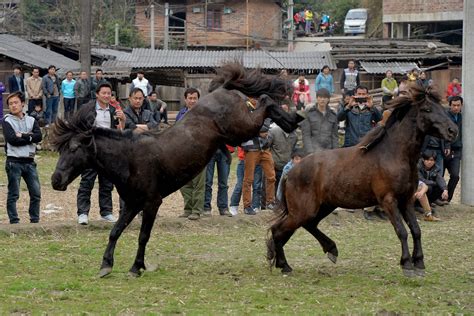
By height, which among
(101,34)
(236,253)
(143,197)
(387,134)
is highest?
(101,34)

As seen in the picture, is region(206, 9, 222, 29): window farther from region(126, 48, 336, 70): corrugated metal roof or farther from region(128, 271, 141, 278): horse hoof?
region(128, 271, 141, 278): horse hoof

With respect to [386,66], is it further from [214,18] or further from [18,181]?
[18,181]

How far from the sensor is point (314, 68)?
38.3 m

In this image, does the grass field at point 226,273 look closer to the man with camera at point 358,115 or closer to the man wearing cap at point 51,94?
the man with camera at point 358,115

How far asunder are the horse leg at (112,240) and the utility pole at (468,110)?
8066 mm

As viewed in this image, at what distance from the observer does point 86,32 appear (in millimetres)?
26328

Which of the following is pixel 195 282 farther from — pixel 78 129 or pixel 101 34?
pixel 101 34

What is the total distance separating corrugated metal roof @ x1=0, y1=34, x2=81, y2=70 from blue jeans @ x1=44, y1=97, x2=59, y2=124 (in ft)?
14.6

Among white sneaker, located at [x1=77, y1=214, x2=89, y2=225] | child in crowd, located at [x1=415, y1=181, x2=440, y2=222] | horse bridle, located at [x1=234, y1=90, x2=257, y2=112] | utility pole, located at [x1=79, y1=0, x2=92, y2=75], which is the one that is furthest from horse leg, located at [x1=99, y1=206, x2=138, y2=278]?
utility pole, located at [x1=79, y1=0, x2=92, y2=75]

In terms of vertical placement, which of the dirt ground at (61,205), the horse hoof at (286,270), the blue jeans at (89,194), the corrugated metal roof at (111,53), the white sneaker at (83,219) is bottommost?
the dirt ground at (61,205)

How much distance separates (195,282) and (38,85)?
19.0 meters

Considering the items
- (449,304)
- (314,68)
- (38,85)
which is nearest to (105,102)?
(449,304)

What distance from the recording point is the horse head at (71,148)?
34.8 ft

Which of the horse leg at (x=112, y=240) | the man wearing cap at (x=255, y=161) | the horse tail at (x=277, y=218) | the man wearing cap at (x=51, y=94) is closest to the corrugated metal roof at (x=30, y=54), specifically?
the man wearing cap at (x=51, y=94)
